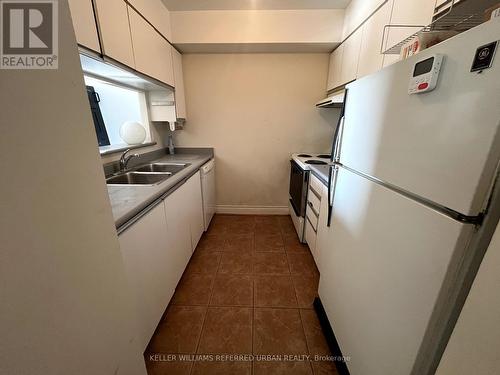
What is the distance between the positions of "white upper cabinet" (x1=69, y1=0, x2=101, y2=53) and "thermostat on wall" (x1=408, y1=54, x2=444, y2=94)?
1.50 metres

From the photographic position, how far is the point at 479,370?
472 mm

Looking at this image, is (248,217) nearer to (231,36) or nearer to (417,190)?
(231,36)

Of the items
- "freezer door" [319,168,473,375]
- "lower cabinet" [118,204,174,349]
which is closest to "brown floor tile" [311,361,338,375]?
"freezer door" [319,168,473,375]

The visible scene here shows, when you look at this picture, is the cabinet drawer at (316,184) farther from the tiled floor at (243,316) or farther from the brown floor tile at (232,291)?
the brown floor tile at (232,291)

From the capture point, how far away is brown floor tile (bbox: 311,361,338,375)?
1158mm

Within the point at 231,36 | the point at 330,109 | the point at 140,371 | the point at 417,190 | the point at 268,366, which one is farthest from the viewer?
the point at 330,109

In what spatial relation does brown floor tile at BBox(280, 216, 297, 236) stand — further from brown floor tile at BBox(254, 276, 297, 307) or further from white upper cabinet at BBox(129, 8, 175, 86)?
white upper cabinet at BBox(129, 8, 175, 86)

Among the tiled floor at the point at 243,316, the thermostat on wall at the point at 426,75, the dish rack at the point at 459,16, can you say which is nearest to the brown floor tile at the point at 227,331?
the tiled floor at the point at 243,316

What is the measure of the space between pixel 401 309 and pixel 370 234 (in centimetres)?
29

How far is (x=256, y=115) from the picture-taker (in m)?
2.78

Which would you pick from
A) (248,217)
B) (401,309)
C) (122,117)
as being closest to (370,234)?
(401,309)

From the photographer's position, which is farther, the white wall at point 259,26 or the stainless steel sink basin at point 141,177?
the white wall at point 259,26

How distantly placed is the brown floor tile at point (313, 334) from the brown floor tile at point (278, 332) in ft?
0.12

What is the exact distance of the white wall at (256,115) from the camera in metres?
2.60
